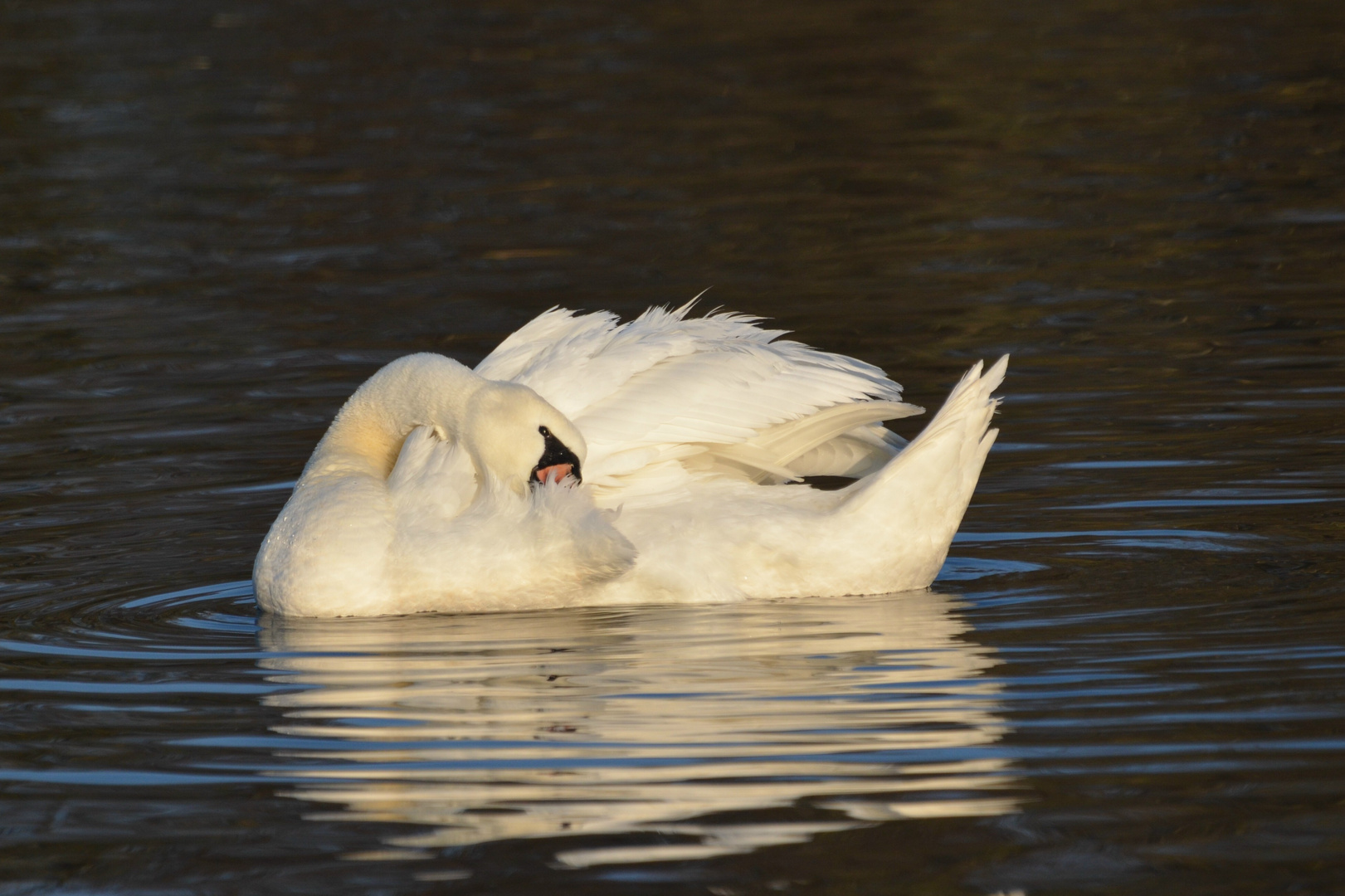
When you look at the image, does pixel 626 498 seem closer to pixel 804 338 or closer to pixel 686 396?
pixel 686 396

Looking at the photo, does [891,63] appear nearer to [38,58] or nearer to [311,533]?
[38,58]

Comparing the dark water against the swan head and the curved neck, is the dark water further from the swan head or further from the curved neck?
the curved neck

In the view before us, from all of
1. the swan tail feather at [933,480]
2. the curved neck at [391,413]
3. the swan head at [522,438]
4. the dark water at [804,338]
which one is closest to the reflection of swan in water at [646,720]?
the dark water at [804,338]

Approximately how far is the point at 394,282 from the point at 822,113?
21.0ft

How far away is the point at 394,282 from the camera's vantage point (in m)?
14.2

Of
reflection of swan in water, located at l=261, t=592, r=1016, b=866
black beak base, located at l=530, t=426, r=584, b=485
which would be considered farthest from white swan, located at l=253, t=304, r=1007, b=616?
reflection of swan in water, located at l=261, t=592, r=1016, b=866

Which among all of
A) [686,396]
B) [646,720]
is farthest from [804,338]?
[646,720]

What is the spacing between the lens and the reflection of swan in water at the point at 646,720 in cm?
477

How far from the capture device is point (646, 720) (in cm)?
550

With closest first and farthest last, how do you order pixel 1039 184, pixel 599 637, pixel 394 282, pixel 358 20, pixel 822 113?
pixel 599 637
pixel 394 282
pixel 1039 184
pixel 822 113
pixel 358 20

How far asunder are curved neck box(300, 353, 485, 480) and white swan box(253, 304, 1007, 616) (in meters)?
0.02

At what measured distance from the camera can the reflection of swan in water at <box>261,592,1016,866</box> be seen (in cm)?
477

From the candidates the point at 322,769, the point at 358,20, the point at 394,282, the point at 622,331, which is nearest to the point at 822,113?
the point at 394,282

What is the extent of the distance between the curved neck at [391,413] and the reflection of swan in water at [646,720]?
67 centimetres
